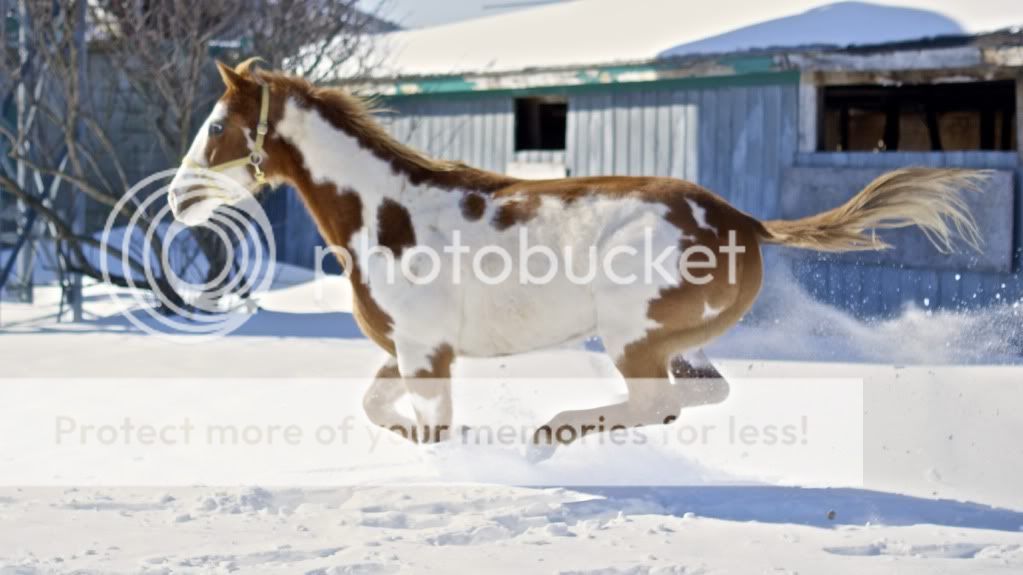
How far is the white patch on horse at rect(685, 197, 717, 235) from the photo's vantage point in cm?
479

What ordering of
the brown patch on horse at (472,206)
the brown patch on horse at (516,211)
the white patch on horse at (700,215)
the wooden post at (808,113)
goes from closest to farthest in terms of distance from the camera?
the white patch on horse at (700,215)
the brown patch on horse at (516,211)
the brown patch on horse at (472,206)
the wooden post at (808,113)

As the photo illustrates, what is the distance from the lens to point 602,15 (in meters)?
12.6

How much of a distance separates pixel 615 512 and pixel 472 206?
1508 millimetres

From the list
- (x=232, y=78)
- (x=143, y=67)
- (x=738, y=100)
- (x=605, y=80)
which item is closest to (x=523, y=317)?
(x=232, y=78)

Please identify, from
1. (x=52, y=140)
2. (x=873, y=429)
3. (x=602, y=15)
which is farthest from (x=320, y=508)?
(x=52, y=140)

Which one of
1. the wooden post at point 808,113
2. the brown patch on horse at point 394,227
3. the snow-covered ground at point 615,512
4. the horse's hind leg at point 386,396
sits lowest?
the snow-covered ground at point 615,512

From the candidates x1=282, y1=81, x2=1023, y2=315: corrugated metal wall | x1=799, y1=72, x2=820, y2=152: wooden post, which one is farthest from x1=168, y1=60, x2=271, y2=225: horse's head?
x1=799, y1=72, x2=820, y2=152: wooden post

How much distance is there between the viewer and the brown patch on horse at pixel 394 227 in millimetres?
5180

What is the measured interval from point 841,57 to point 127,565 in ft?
23.9

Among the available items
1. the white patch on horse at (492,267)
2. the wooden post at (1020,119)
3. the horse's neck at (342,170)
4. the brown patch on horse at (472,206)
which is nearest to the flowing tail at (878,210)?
the white patch on horse at (492,267)

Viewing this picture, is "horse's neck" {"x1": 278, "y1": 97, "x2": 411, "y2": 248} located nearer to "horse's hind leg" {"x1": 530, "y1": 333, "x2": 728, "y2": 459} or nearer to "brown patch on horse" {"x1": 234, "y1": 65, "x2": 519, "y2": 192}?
"brown patch on horse" {"x1": 234, "y1": 65, "x2": 519, "y2": 192}
